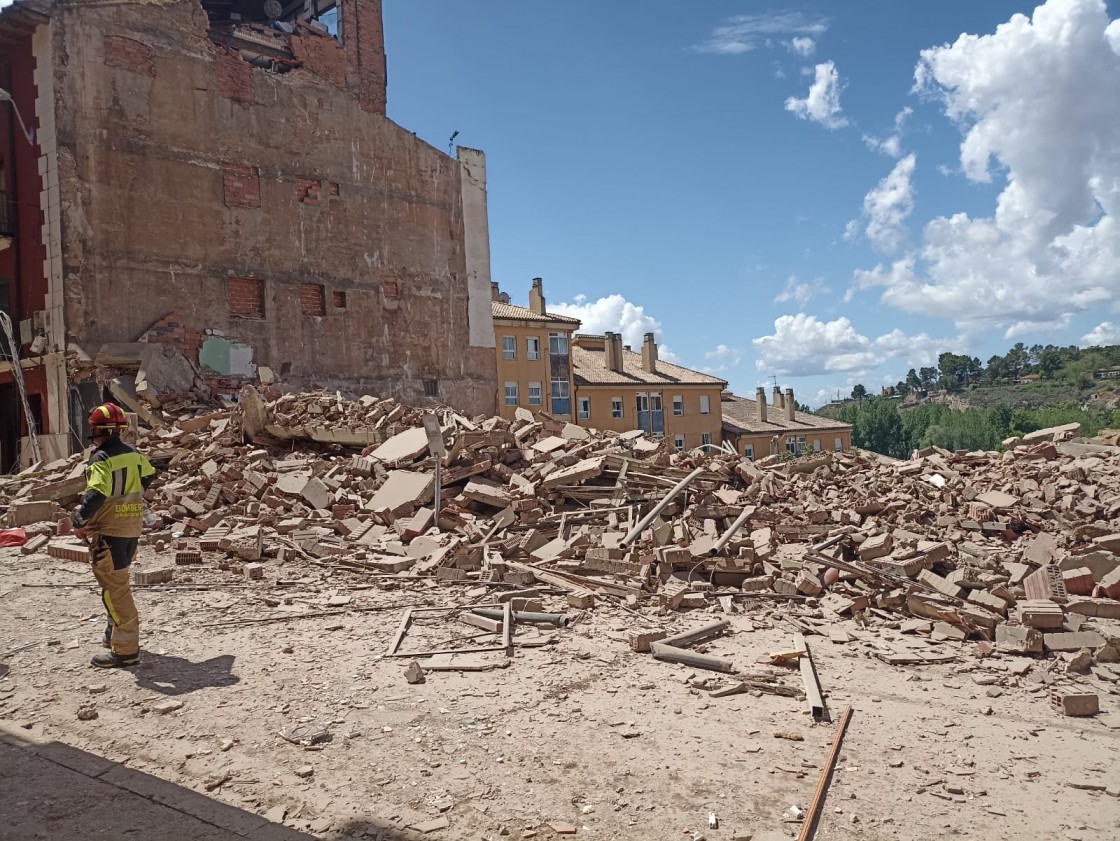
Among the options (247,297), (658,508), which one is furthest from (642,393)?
(658,508)

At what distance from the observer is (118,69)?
17672 mm

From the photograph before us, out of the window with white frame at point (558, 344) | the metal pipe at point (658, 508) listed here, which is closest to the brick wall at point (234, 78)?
the metal pipe at point (658, 508)

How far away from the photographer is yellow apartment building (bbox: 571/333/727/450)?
42.6m

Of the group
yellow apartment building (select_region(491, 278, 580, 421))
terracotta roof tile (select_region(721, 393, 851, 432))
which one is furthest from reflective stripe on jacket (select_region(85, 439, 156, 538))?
terracotta roof tile (select_region(721, 393, 851, 432))

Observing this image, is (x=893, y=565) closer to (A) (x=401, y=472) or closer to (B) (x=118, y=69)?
(A) (x=401, y=472)

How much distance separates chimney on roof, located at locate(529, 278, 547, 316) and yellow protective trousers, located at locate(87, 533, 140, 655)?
120 feet

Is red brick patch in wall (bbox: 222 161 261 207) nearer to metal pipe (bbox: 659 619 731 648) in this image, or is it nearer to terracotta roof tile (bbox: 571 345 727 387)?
metal pipe (bbox: 659 619 731 648)

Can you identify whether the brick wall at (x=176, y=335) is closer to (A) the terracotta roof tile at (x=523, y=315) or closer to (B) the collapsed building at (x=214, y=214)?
(B) the collapsed building at (x=214, y=214)

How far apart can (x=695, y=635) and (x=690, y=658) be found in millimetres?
560

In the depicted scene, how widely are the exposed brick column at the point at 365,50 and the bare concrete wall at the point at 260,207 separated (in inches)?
2.8

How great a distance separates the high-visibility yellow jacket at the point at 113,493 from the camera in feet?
18.3

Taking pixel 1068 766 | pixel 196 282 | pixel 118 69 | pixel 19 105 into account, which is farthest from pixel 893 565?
pixel 19 105

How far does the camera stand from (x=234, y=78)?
19.6 m

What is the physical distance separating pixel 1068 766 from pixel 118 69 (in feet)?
68.3
